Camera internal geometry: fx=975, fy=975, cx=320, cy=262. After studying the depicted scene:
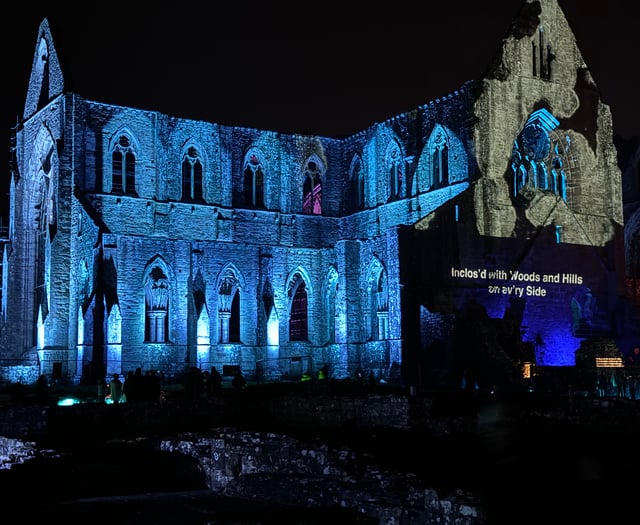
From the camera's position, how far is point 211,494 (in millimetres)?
15727

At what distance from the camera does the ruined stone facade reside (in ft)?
130

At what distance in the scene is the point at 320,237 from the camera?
49938 mm

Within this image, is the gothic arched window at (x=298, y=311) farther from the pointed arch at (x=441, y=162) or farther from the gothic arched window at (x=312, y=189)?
the pointed arch at (x=441, y=162)

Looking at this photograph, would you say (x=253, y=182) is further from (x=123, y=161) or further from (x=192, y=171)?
(x=123, y=161)

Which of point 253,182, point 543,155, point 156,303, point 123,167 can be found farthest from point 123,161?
point 543,155

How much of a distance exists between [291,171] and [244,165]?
2.58 m

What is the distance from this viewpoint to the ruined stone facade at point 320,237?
39719 millimetres

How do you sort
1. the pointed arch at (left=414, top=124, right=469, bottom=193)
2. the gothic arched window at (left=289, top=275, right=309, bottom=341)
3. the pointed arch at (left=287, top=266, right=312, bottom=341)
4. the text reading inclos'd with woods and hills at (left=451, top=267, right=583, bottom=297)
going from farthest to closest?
the gothic arched window at (left=289, top=275, right=309, bottom=341)
the pointed arch at (left=287, top=266, right=312, bottom=341)
the pointed arch at (left=414, top=124, right=469, bottom=193)
the text reading inclos'd with woods and hills at (left=451, top=267, right=583, bottom=297)

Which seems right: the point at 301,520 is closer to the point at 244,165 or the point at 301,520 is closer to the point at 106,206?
the point at 106,206

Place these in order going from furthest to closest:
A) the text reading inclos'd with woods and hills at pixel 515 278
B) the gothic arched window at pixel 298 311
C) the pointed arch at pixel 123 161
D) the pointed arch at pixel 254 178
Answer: the pointed arch at pixel 254 178
the gothic arched window at pixel 298 311
the pointed arch at pixel 123 161
the text reading inclos'd with woods and hills at pixel 515 278

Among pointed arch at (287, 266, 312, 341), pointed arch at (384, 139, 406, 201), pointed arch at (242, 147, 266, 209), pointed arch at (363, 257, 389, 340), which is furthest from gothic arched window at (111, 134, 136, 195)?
pointed arch at (384, 139, 406, 201)

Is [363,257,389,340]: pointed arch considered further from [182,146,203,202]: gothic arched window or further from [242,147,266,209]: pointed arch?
[182,146,203,202]: gothic arched window

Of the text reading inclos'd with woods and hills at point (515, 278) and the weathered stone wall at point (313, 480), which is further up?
the text reading inclos'd with woods and hills at point (515, 278)

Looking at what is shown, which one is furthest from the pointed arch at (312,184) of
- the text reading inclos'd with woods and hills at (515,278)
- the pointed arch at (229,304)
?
the text reading inclos'd with woods and hills at (515,278)
